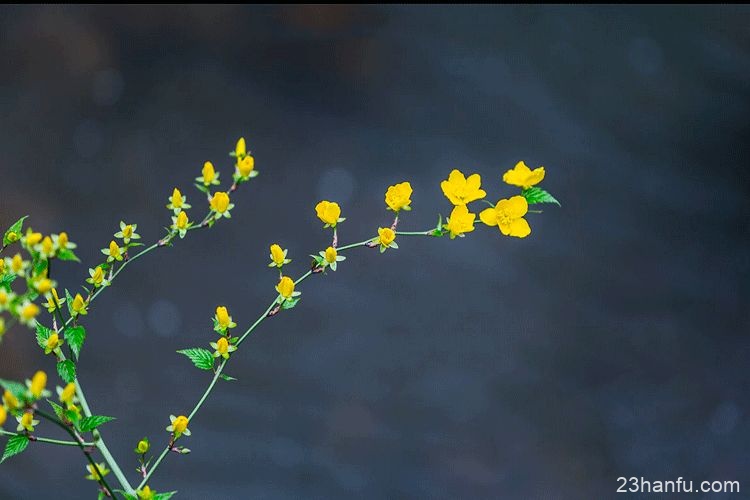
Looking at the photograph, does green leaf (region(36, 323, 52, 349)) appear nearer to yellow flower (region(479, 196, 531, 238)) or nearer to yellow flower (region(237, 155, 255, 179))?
yellow flower (region(237, 155, 255, 179))

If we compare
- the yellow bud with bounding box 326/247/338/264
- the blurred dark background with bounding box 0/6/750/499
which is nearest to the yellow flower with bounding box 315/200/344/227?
the yellow bud with bounding box 326/247/338/264

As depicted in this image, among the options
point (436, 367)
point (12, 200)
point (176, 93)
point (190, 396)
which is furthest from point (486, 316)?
point (12, 200)

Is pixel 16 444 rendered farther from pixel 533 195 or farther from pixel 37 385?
pixel 533 195

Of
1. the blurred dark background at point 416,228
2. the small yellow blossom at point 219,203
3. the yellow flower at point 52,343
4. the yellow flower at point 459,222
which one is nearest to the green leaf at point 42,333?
the yellow flower at point 52,343

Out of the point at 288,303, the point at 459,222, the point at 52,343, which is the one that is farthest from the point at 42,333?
the point at 459,222

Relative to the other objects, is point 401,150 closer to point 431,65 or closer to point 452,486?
point 431,65

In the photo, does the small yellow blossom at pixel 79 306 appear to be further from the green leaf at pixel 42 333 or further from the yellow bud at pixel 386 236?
the yellow bud at pixel 386 236
